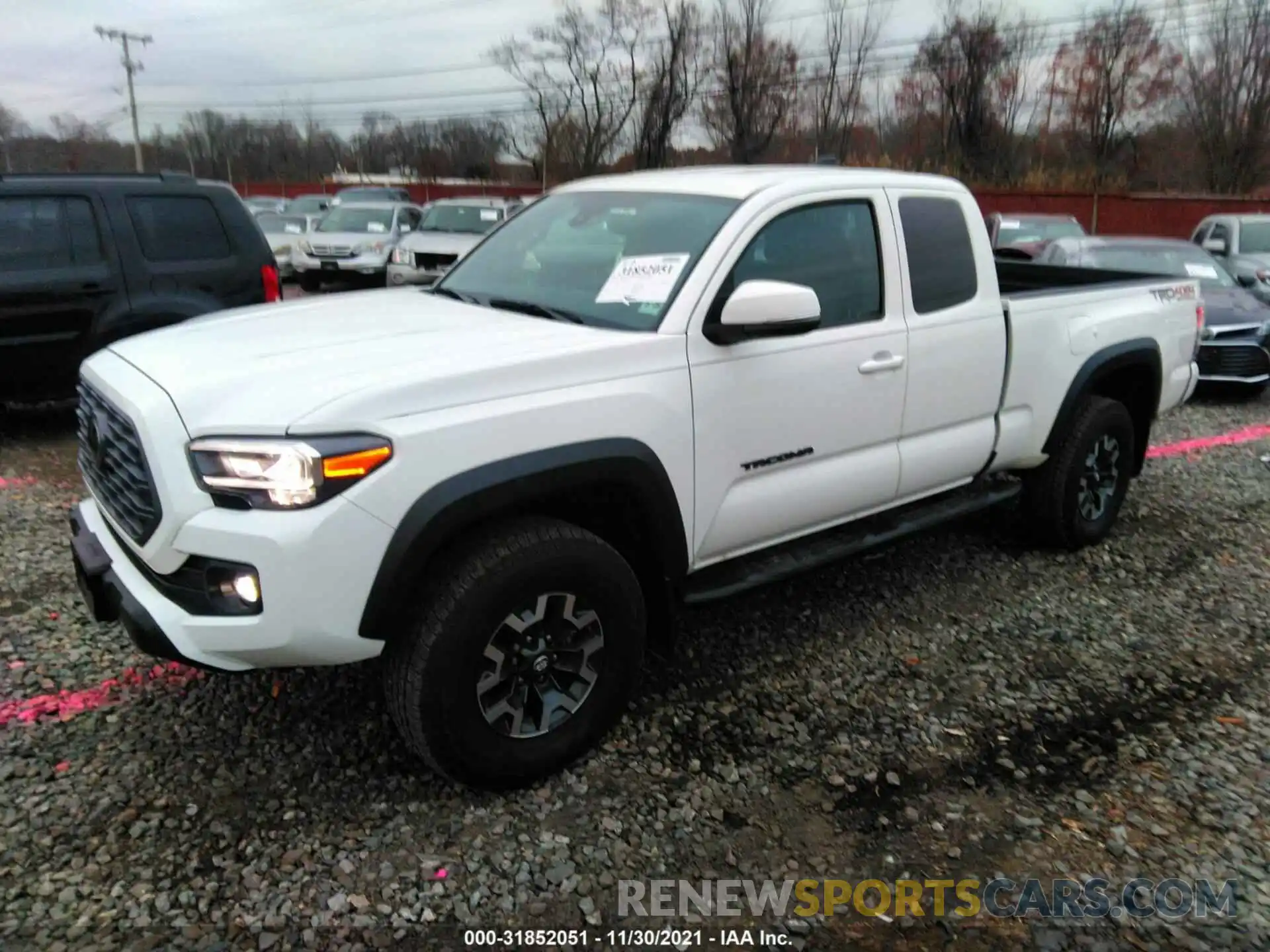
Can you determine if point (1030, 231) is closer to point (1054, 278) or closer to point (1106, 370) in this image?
point (1054, 278)

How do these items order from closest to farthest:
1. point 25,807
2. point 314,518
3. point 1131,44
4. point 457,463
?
point 314,518 → point 457,463 → point 25,807 → point 1131,44

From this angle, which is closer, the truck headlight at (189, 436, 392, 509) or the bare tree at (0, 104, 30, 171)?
the truck headlight at (189, 436, 392, 509)

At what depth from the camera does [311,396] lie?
98.5 inches

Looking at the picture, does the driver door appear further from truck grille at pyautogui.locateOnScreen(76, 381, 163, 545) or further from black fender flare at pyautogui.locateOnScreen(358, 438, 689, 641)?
truck grille at pyautogui.locateOnScreen(76, 381, 163, 545)

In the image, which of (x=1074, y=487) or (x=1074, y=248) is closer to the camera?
(x=1074, y=487)

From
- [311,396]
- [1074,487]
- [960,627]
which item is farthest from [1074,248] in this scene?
[311,396]

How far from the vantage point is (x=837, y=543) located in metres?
3.80

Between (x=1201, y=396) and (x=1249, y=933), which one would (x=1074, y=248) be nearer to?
(x=1201, y=396)

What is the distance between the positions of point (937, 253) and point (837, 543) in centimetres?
137

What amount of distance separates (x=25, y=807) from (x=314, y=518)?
143 centimetres

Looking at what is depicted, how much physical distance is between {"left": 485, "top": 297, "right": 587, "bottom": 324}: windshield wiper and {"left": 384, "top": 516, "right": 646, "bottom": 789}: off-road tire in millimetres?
777

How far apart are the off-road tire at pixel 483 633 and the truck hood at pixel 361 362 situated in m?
0.47

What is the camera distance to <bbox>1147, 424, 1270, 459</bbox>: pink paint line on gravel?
288 inches

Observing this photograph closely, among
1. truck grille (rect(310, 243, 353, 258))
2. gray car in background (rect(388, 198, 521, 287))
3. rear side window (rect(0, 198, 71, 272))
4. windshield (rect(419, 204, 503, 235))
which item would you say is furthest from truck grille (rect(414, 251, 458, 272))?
rear side window (rect(0, 198, 71, 272))
